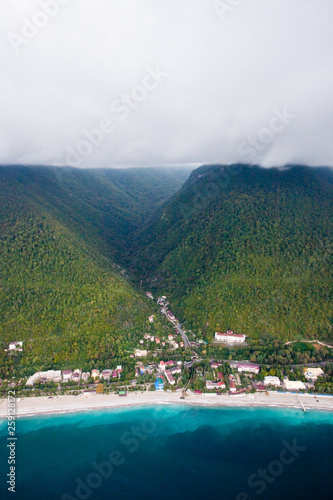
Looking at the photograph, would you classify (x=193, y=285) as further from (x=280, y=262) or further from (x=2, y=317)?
(x=2, y=317)

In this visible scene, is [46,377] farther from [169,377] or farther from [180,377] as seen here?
[180,377]

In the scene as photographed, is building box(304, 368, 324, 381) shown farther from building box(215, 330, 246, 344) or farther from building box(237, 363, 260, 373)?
building box(215, 330, 246, 344)

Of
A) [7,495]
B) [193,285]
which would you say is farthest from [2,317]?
[193,285]

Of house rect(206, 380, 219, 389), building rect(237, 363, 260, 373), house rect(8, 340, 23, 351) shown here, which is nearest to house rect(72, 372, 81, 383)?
house rect(8, 340, 23, 351)

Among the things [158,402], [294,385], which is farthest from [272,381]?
[158,402]

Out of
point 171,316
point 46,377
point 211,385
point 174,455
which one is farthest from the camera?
point 171,316

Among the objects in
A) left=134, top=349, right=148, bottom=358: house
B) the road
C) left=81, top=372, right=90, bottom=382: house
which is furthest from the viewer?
the road

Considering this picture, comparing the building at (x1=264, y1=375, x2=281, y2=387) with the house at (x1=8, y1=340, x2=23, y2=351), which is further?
the house at (x1=8, y1=340, x2=23, y2=351)
